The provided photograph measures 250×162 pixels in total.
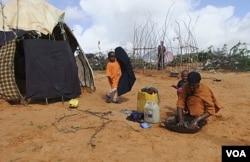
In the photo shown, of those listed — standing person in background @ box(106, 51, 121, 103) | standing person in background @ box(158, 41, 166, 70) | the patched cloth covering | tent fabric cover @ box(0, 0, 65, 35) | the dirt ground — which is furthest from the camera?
standing person in background @ box(158, 41, 166, 70)

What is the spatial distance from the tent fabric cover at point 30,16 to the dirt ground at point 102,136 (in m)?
1.91

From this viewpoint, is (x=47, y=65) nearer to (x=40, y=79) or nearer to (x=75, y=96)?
(x=40, y=79)

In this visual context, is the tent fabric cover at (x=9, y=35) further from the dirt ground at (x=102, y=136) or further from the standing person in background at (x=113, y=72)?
the standing person in background at (x=113, y=72)

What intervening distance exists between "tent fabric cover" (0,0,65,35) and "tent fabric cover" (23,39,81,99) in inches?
17.8

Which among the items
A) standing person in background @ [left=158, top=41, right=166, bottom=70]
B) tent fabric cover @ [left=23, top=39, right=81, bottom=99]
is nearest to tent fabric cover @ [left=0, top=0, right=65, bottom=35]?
tent fabric cover @ [left=23, top=39, right=81, bottom=99]

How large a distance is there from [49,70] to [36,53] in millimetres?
494

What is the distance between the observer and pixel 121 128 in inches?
213

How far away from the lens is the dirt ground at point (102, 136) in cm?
436

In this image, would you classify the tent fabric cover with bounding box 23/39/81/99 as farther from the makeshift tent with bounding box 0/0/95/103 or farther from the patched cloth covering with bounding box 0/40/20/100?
the patched cloth covering with bounding box 0/40/20/100

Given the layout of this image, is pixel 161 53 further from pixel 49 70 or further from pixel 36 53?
pixel 36 53

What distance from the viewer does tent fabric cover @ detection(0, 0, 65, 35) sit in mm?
8094

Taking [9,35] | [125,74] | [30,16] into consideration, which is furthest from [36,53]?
[125,74]

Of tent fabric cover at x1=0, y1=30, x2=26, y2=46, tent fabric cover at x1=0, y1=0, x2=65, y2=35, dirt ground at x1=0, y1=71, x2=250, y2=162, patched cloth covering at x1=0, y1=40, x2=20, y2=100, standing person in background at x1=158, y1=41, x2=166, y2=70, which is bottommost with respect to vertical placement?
dirt ground at x1=0, y1=71, x2=250, y2=162

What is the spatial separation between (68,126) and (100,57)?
13.5 meters
